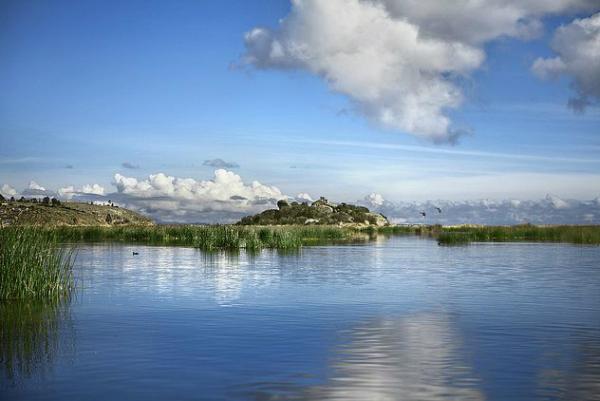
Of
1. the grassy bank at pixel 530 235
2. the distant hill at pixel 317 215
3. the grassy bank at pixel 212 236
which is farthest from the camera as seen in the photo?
the distant hill at pixel 317 215

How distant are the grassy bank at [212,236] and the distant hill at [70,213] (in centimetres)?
2733

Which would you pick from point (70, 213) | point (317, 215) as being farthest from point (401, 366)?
point (317, 215)

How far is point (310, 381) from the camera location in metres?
10.4

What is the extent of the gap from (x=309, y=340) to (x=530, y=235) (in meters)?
59.4

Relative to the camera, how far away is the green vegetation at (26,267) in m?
18.4

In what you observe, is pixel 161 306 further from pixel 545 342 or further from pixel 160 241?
pixel 160 241

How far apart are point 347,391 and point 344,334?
4743 mm

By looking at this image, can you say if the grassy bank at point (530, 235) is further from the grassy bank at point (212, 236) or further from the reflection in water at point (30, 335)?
the reflection in water at point (30, 335)

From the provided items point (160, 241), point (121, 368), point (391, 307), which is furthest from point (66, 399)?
point (160, 241)

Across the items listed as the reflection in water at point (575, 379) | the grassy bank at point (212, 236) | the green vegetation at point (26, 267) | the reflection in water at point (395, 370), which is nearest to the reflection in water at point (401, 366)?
the reflection in water at point (395, 370)

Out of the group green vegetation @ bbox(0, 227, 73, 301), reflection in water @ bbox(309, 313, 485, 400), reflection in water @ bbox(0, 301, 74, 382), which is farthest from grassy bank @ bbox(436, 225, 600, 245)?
reflection in water @ bbox(0, 301, 74, 382)

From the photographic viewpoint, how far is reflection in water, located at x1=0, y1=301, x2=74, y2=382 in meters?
11.5

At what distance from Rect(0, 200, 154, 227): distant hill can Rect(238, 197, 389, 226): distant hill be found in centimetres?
2236

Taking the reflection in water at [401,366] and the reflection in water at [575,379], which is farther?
the reflection in water at [401,366]
